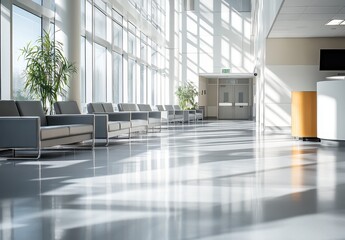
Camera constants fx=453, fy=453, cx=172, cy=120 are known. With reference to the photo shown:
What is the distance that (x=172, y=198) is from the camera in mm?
3898

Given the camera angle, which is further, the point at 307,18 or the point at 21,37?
the point at 307,18

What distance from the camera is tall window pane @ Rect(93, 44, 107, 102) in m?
14.7

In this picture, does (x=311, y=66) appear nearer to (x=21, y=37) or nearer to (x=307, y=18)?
(x=307, y=18)

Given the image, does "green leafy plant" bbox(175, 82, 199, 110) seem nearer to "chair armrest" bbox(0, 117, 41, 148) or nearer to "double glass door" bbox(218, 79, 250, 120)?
"double glass door" bbox(218, 79, 250, 120)

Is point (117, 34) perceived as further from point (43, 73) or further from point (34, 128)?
point (34, 128)

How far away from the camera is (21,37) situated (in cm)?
962

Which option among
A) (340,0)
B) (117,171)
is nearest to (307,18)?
(340,0)

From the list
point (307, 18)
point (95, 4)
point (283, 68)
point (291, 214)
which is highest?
point (95, 4)

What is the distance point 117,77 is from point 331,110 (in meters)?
9.61

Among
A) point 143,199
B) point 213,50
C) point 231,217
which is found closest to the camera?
point 231,217

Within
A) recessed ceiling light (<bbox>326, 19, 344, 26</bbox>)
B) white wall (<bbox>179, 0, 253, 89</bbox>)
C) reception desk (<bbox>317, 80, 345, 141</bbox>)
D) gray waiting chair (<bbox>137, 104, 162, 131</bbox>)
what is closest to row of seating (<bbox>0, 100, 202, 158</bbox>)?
gray waiting chair (<bbox>137, 104, 162, 131</bbox>)

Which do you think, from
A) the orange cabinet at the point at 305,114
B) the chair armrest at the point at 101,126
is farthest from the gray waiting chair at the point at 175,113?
the chair armrest at the point at 101,126

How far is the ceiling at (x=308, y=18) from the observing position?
393 inches

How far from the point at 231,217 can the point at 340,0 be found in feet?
25.4
